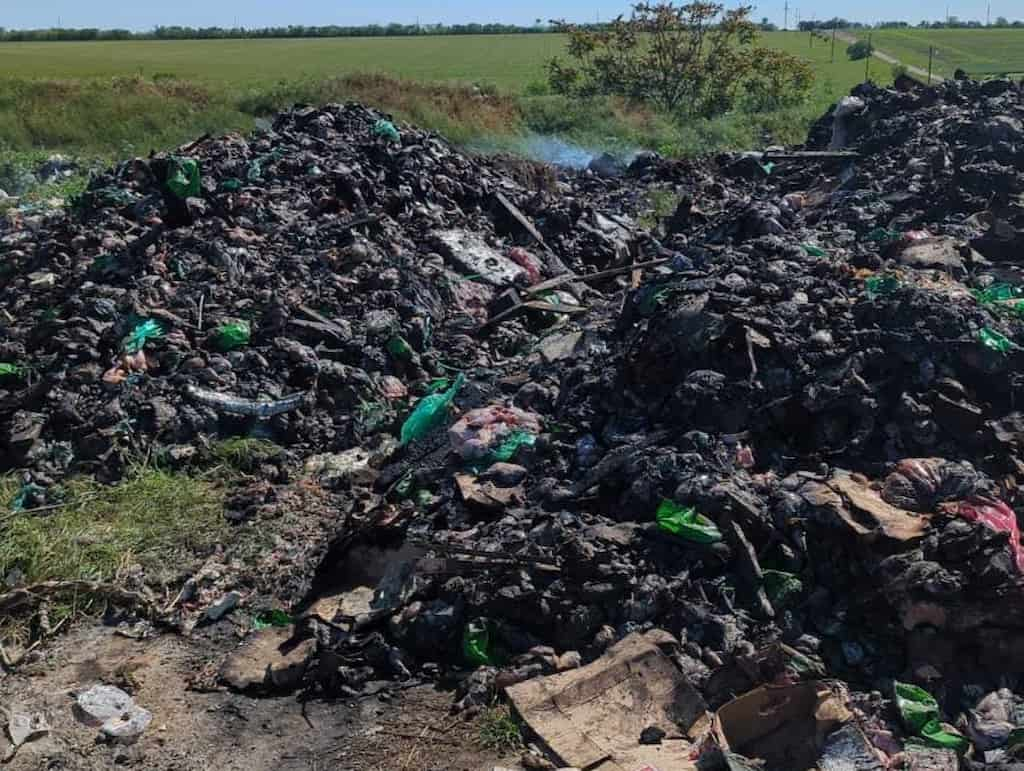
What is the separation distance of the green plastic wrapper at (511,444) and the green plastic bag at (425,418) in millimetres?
812

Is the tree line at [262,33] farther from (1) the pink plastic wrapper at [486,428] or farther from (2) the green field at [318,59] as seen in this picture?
(1) the pink plastic wrapper at [486,428]

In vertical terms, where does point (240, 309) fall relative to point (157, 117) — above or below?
below

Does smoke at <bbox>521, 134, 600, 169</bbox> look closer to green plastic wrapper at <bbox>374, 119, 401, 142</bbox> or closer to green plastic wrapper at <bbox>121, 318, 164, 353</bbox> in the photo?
green plastic wrapper at <bbox>374, 119, 401, 142</bbox>

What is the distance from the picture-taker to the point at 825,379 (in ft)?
18.4

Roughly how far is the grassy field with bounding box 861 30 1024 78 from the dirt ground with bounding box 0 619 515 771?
33183 millimetres

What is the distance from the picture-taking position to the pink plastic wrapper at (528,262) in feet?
33.7

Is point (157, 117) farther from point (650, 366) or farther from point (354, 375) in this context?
point (650, 366)

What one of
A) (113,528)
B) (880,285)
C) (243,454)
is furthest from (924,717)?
(243,454)

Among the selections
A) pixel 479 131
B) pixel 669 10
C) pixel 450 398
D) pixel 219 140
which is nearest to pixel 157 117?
pixel 479 131

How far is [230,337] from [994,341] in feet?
18.3

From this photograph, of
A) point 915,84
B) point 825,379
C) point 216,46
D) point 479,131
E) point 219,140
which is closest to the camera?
point 825,379

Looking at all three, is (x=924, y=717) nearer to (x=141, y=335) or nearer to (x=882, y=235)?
(x=882, y=235)

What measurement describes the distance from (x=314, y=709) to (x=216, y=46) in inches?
2191

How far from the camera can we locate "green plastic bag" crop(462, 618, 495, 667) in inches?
179
